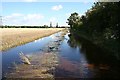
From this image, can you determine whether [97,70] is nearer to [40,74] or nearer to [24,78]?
[40,74]

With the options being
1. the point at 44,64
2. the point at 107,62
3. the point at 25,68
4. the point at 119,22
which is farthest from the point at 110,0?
the point at 25,68

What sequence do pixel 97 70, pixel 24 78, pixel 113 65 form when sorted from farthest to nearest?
pixel 113 65, pixel 97 70, pixel 24 78

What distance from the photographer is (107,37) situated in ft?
130

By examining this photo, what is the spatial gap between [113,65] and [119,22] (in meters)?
8.31

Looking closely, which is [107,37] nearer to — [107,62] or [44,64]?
[107,62]

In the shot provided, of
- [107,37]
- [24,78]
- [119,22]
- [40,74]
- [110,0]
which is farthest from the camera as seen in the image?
[107,37]

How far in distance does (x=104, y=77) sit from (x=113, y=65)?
5191mm

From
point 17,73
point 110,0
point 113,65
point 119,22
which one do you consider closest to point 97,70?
point 113,65

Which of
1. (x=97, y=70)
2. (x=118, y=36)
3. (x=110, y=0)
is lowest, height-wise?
(x=97, y=70)

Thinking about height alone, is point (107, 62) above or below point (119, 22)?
below

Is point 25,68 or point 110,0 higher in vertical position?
point 110,0

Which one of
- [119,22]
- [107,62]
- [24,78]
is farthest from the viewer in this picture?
[119,22]

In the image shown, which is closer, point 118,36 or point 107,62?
point 107,62

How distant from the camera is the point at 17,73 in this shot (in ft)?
66.7
